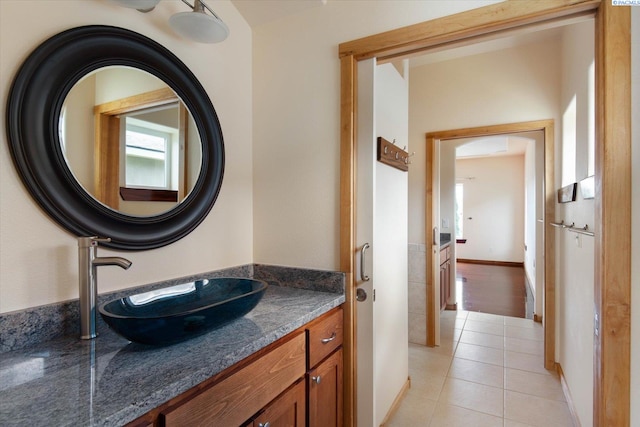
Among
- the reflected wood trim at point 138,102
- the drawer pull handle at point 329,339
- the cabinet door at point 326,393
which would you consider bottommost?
the cabinet door at point 326,393

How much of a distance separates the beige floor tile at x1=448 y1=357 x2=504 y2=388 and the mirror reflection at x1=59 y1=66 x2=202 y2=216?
246 cm

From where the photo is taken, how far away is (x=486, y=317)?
3883 mm

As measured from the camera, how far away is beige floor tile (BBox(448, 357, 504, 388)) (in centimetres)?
247

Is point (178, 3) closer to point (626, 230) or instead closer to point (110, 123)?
point (110, 123)

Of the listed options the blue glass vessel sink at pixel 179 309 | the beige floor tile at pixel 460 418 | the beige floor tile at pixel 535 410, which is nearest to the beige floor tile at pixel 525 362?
the beige floor tile at pixel 535 410

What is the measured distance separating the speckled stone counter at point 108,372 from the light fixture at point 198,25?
1198 mm

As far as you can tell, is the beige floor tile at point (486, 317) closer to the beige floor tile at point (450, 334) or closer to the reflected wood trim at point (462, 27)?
the beige floor tile at point (450, 334)

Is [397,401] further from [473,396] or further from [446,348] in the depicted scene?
[446,348]

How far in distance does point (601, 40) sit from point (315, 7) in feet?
4.16

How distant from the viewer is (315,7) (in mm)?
1719

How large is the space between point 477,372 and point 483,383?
17 centimetres

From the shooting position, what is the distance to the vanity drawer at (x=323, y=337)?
1.37m

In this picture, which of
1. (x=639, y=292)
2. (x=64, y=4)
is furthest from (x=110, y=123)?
(x=639, y=292)

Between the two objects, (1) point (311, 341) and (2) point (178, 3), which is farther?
(2) point (178, 3)
